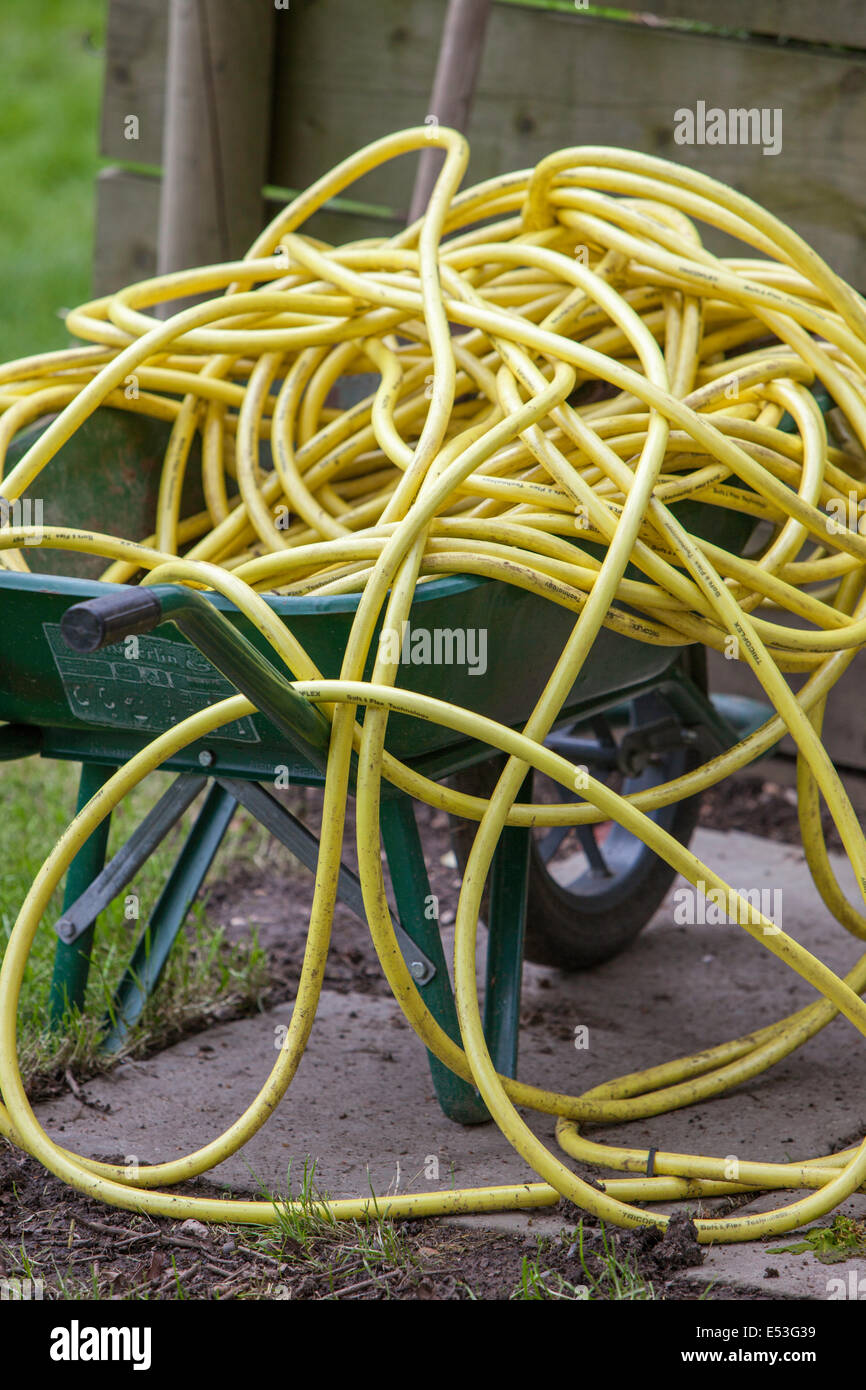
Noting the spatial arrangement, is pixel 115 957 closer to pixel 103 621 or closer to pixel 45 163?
pixel 103 621

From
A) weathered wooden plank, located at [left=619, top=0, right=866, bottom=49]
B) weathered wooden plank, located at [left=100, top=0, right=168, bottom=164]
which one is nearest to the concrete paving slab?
weathered wooden plank, located at [left=619, top=0, right=866, bottom=49]

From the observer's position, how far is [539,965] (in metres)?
2.12

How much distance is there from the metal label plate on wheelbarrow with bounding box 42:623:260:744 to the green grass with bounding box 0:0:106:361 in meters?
3.59

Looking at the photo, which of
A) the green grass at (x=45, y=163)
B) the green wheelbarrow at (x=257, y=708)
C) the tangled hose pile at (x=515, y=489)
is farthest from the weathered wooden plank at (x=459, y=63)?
the green grass at (x=45, y=163)

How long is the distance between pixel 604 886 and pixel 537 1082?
463 mm

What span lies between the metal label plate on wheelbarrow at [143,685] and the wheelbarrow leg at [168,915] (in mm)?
374

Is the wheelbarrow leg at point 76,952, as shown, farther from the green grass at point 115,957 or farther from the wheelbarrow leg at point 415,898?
the wheelbarrow leg at point 415,898

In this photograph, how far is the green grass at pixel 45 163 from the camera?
5.25 m

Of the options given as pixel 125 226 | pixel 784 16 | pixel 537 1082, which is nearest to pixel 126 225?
pixel 125 226

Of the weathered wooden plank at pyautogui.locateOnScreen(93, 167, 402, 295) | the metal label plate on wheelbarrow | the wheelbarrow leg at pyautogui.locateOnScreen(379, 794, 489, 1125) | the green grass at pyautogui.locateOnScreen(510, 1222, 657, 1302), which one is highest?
the weathered wooden plank at pyautogui.locateOnScreen(93, 167, 402, 295)

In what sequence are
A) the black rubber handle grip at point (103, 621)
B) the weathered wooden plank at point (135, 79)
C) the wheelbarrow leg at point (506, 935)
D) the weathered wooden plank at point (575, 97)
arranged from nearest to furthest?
the black rubber handle grip at point (103, 621)
the wheelbarrow leg at point (506, 935)
the weathered wooden plank at point (575, 97)
the weathered wooden plank at point (135, 79)

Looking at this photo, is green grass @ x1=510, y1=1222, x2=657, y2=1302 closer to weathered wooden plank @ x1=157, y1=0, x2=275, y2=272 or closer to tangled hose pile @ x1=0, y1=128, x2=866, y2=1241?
tangled hose pile @ x1=0, y1=128, x2=866, y2=1241

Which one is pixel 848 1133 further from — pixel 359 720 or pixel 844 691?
pixel 844 691

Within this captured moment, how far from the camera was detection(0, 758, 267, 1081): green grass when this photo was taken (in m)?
1.77
